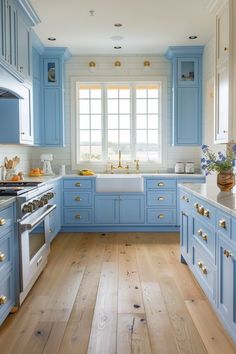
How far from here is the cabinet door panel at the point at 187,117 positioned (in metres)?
5.29

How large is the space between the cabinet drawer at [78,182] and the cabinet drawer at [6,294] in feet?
8.56

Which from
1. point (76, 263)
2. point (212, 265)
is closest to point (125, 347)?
point (212, 265)

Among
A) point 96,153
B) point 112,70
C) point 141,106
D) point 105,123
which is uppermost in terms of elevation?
point 112,70

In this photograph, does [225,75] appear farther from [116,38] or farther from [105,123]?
[105,123]

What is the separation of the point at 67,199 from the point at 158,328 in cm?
301

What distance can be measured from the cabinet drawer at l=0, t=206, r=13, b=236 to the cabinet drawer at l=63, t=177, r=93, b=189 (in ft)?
8.32

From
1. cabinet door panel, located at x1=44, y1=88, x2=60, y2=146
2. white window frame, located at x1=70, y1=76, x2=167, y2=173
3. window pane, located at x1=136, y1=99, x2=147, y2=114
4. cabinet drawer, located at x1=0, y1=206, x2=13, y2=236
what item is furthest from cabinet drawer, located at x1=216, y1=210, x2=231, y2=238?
window pane, located at x1=136, y1=99, x2=147, y2=114

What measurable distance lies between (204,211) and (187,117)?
2991 millimetres

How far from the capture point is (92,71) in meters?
5.50

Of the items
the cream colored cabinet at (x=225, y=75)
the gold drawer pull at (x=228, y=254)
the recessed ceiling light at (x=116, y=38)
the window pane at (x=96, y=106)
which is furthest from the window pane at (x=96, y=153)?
the gold drawer pull at (x=228, y=254)

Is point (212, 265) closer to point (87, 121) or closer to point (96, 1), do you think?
point (96, 1)

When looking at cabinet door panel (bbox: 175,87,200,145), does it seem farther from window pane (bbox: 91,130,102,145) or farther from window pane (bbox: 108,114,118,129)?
window pane (bbox: 91,130,102,145)

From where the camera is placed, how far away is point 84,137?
5668mm

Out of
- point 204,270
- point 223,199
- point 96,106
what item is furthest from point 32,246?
point 96,106
